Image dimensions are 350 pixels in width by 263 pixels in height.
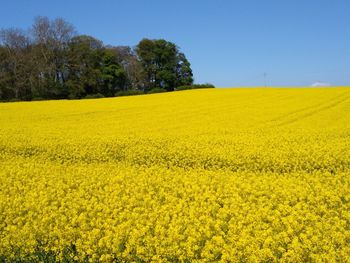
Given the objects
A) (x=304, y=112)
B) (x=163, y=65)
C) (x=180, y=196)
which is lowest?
(x=180, y=196)

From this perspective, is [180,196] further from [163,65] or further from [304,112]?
[163,65]

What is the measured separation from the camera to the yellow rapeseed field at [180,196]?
611cm

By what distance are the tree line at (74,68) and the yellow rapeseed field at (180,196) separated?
36.8 meters

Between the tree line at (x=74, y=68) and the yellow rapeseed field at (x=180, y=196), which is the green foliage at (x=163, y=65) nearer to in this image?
the tree line at (x=74, y=68)

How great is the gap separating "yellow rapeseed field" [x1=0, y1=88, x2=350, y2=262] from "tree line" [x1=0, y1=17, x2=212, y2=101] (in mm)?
36799

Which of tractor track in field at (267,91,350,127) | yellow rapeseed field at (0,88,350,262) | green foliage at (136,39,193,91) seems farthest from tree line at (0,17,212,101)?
yellow rapeseed field at (0,88,350,262)

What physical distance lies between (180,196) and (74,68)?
55.5 m

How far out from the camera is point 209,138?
50.2ft

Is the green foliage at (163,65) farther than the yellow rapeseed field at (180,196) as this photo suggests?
Yes

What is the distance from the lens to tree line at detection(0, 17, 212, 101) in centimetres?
5659

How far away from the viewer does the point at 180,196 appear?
853cm

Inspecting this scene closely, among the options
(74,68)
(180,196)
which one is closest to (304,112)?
(180,196)

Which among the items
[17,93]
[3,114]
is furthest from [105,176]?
[17,93]

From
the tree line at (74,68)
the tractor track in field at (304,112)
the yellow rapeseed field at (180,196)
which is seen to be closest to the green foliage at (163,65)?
the tree line at (74,68)
